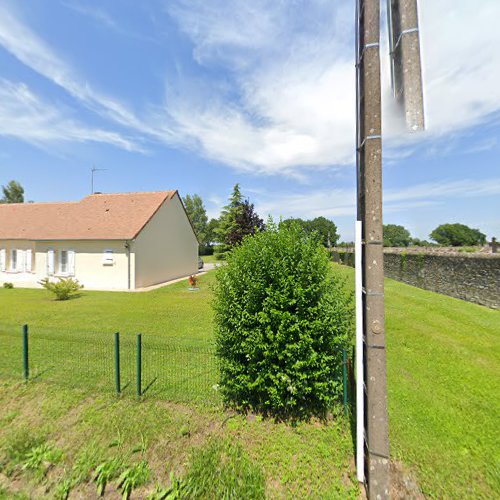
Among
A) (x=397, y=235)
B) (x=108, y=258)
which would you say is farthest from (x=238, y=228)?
(x=397, y=235)

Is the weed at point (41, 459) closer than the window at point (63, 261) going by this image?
Yes

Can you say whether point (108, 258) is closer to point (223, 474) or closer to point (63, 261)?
point (63, 261)

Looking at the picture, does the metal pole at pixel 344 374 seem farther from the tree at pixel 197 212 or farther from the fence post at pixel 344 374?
the tree at pixel 197 212

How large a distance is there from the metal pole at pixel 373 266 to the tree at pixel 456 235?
4665 inches

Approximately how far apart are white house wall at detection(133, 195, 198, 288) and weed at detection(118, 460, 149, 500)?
15.6 meters

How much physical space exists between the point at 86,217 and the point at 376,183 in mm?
22650

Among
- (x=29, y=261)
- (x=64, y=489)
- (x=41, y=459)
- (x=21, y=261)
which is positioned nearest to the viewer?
(x=64, y=489)

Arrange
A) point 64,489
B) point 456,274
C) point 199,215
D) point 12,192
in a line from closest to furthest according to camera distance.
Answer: point 64,489, point 456,274, point 12,192, point 199,215

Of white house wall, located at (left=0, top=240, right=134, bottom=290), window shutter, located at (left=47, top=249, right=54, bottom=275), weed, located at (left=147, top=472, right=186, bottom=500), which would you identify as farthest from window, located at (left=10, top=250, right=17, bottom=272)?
weed, located at (left=147, top=472, right=186, bottom=500)

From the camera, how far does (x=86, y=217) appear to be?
20.4m

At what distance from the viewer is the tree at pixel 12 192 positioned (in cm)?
4472

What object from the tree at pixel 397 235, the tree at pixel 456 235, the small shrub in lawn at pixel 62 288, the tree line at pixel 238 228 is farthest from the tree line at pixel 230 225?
the tree at pixel 456 235

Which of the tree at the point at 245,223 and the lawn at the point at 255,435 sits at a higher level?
the tree at the point at 245,223

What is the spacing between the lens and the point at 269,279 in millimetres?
4039
